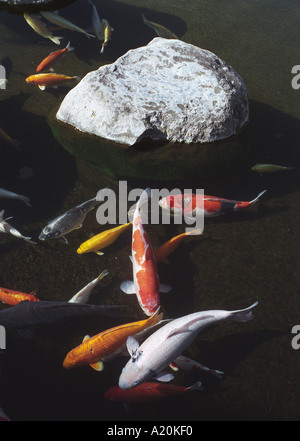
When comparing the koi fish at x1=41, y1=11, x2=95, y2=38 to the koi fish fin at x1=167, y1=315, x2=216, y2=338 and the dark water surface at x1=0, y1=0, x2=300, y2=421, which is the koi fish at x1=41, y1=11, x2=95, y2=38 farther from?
the koi fish fin at x1=167, y1=315, x2=216, y2=338

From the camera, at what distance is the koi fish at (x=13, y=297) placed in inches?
125

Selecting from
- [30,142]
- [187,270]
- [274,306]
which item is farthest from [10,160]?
[274,306]

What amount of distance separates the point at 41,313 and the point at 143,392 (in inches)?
39.6

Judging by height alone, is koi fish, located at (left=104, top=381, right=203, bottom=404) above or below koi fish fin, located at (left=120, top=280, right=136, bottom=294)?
below

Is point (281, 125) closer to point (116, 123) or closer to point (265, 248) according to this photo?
point (265, 248)

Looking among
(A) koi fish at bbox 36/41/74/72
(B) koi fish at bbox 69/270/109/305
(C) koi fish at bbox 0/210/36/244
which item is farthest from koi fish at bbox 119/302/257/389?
(A) koi fish at bbox 36/41/74/72

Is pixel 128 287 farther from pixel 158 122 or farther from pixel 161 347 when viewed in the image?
pixel 158 122

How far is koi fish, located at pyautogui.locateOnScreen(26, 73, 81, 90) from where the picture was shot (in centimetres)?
470

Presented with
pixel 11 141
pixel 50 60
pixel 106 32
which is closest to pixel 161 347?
pixel 11 141

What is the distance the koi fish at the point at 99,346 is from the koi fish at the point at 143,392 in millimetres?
275

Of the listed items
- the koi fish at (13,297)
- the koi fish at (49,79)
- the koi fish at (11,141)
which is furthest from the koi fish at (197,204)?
the koi fish at (49,79)

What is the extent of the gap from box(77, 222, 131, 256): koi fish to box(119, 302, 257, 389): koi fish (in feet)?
3.28

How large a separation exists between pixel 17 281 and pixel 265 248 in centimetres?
240

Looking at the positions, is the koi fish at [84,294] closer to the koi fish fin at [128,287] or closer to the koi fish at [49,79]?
Answer: the koi fish fin at [128,287]
